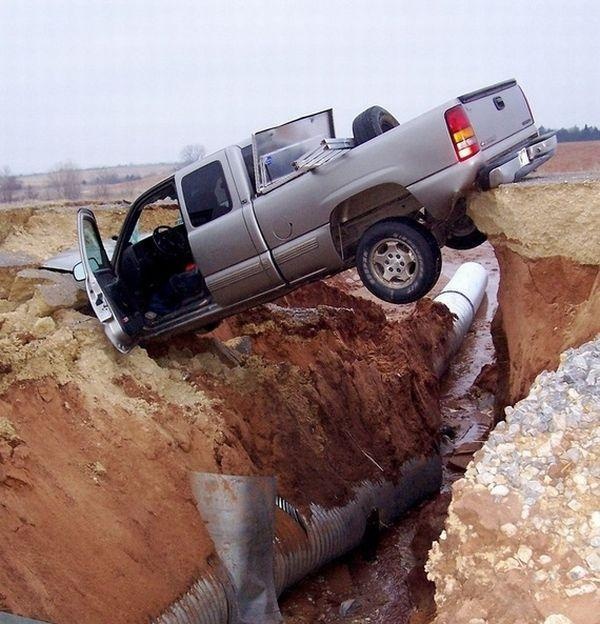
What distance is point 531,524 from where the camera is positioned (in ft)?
13.0

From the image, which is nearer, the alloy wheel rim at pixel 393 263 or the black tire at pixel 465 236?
the alloy wheel rim at pixel 393 263

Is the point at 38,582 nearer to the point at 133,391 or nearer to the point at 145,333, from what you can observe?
the point at 133,391

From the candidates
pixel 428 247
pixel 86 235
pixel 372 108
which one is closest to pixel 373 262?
pixel 428 247

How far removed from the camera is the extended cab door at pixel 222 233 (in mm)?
7332

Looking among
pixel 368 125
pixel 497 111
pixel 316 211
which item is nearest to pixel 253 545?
pixel 316 211

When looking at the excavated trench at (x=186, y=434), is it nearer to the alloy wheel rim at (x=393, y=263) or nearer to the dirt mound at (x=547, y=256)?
the dirt mound at (x=547, y=256)

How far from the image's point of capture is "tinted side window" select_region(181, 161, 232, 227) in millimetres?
7414

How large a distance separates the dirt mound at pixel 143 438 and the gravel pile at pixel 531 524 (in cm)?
309

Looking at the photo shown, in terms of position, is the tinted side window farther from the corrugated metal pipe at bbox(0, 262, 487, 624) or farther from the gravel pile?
the gravel pile

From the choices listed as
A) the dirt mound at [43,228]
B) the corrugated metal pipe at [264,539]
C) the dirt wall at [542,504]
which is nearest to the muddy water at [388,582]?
the corrugated metal pipe at [264,539]

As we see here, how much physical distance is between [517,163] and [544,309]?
1.38 m

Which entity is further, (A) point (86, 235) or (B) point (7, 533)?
(A) point (86, 235)

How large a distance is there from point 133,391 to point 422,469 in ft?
13.7

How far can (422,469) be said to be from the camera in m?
9.60
